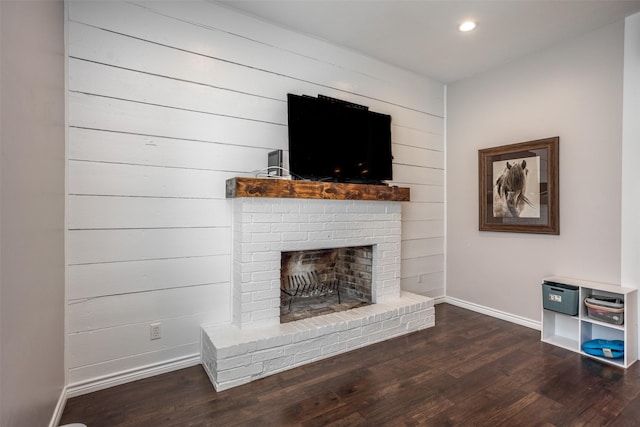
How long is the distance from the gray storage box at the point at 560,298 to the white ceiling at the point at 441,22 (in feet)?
7.31

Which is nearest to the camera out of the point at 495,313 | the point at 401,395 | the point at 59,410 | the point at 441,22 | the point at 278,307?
the point at 59,410

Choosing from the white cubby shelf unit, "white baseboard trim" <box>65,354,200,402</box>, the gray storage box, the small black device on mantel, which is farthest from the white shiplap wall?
the white cubby shelf unit

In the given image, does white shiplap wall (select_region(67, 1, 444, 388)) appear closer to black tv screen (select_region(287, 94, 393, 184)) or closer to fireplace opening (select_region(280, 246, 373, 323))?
black tv screen (select_region(287, 94, 393, 184))

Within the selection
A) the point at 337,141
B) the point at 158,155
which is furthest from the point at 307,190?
the point at 158,155

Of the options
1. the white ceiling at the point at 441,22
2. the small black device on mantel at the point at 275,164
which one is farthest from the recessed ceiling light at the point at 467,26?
the small black device on mantel at the point at 275,164

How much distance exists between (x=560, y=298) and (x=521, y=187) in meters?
1.12

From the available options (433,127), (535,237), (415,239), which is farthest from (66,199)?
(535,237)

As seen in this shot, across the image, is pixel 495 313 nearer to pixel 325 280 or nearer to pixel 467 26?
pixel 325 280

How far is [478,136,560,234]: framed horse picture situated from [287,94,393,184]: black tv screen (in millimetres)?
1167

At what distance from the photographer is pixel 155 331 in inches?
90.7

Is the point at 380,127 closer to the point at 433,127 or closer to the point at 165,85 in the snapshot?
the point at 433,127

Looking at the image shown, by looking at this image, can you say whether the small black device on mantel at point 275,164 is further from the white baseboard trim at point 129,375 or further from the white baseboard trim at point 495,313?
the white baseboard trim at point 495,313

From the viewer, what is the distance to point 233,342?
2.21 metres

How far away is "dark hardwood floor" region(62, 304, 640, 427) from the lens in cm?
183
